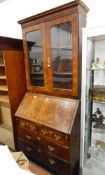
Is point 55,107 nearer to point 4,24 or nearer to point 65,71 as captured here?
point 65,71

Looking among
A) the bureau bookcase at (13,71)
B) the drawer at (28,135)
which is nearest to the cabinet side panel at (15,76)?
the bureau bookcase at (13,71)

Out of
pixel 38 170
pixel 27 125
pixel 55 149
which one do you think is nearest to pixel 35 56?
pixel 27 125

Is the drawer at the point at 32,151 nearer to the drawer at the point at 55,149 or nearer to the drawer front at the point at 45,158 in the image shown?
the drawer front at the point at 45,158

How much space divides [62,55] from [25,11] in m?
1.36

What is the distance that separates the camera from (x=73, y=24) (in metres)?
1.54

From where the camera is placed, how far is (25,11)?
2527mm

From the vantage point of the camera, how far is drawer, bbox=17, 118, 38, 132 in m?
1.89

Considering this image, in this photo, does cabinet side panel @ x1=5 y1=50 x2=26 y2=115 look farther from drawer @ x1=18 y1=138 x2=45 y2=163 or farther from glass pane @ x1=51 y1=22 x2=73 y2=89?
glass pane @ x1=51 y1=22 x2=73 y2=89

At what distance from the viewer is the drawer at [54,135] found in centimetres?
159

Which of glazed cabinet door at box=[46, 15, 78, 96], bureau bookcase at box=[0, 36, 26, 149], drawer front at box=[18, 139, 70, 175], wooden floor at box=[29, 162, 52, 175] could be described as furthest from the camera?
bureau bookcase at box=[0, 36, 26, 149]

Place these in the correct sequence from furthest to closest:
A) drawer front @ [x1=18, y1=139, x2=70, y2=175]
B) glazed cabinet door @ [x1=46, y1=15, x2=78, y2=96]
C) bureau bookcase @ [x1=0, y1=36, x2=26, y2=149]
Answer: bureau bookcase @ [x1=0, y1=36, x2=26, y2=149]
drawer front @ [x1=18, y1=139, x2=70, y2=175]
glazed cabinet door @ [x1=46, y1=15, x2=78, y2=96]

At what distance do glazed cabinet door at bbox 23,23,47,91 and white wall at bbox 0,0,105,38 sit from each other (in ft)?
1.88

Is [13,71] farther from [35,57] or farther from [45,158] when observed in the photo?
[45,158]

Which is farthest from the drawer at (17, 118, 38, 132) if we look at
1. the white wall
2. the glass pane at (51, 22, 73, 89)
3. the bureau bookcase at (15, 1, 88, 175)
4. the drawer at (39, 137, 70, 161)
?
the white wall
